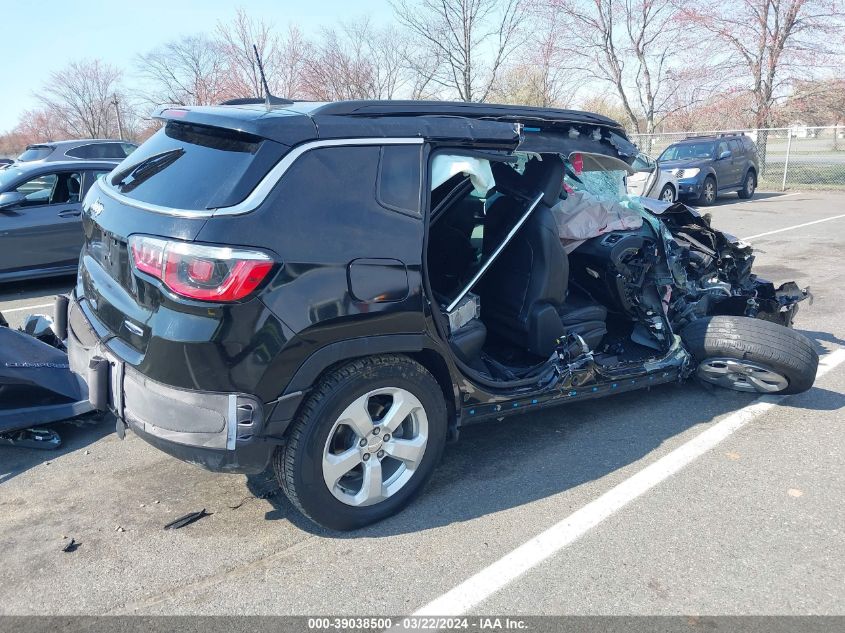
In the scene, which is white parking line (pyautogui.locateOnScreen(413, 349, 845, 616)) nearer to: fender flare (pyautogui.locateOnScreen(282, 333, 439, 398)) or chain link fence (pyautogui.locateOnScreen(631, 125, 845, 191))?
fender flare (pyautogui.locateOnScreen(282, 333, 439, 398))

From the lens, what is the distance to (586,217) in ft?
14.5

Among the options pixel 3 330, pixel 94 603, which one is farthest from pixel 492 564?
pixel 3 330

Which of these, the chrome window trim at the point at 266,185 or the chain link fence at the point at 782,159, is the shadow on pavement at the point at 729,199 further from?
the chrome window trim at the point at 266,185

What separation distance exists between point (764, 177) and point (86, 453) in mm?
24124

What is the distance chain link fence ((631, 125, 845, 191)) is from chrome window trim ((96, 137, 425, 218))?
19757 millimetres

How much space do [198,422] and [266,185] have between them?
39.1 inches

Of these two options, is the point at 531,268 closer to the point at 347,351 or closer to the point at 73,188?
the point at 347,351

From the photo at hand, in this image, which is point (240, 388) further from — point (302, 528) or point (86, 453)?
point (86, 453)

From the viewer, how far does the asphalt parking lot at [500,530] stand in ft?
8.52

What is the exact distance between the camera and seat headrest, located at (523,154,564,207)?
12.6 ft

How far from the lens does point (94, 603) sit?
2551mm

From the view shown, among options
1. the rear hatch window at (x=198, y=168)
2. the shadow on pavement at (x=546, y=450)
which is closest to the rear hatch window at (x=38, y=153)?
the rear hatch window at (x=198, y=168)

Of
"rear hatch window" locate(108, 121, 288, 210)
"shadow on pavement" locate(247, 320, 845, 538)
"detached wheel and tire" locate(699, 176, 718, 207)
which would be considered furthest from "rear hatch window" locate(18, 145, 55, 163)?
"detached wheel and tire" locate(699, 176, 718, 207)

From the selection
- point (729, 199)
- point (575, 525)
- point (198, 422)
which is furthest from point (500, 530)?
point (729, 199)
